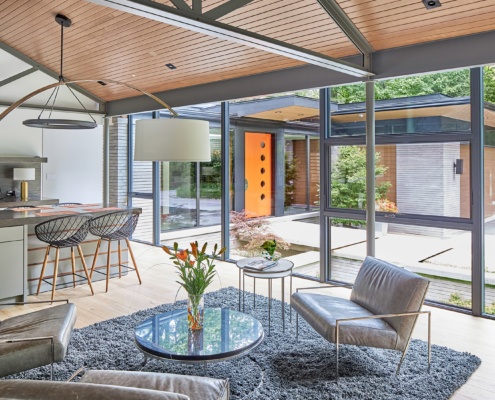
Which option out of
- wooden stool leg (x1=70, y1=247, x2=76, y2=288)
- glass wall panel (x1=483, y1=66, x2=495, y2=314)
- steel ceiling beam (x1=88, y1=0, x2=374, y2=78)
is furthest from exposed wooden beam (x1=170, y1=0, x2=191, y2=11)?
wooden stool leg (x1=70, y1=247, x2=76, y2=288)

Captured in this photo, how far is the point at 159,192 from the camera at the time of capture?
8.45m

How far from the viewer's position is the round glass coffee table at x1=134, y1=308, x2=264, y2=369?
8.97 ft

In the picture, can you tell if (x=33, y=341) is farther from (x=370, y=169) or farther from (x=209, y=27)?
(x=370, y=169)

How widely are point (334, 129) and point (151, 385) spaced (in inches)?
172

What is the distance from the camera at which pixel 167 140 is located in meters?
3.05

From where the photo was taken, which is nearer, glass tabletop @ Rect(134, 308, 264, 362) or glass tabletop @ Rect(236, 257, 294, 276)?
glass tabletop @ Rect(134, 308, 264, 362)

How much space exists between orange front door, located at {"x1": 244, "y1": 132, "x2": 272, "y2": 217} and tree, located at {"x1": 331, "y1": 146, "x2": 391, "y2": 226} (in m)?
1.30

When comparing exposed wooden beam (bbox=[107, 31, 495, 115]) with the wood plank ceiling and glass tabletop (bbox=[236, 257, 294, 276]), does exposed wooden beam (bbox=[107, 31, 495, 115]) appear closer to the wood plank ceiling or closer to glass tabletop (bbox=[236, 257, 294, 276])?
the wood plank ceiling

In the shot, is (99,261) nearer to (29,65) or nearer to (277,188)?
(277,188)

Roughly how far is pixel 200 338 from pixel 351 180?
3.34 meters

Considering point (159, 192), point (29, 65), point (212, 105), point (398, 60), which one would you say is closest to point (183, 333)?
point (398, 60)

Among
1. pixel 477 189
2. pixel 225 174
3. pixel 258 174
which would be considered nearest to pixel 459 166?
pixel 477 189

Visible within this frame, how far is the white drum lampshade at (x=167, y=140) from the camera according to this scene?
3047 millimetres

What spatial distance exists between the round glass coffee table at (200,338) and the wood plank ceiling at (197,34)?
3057 millimetres
